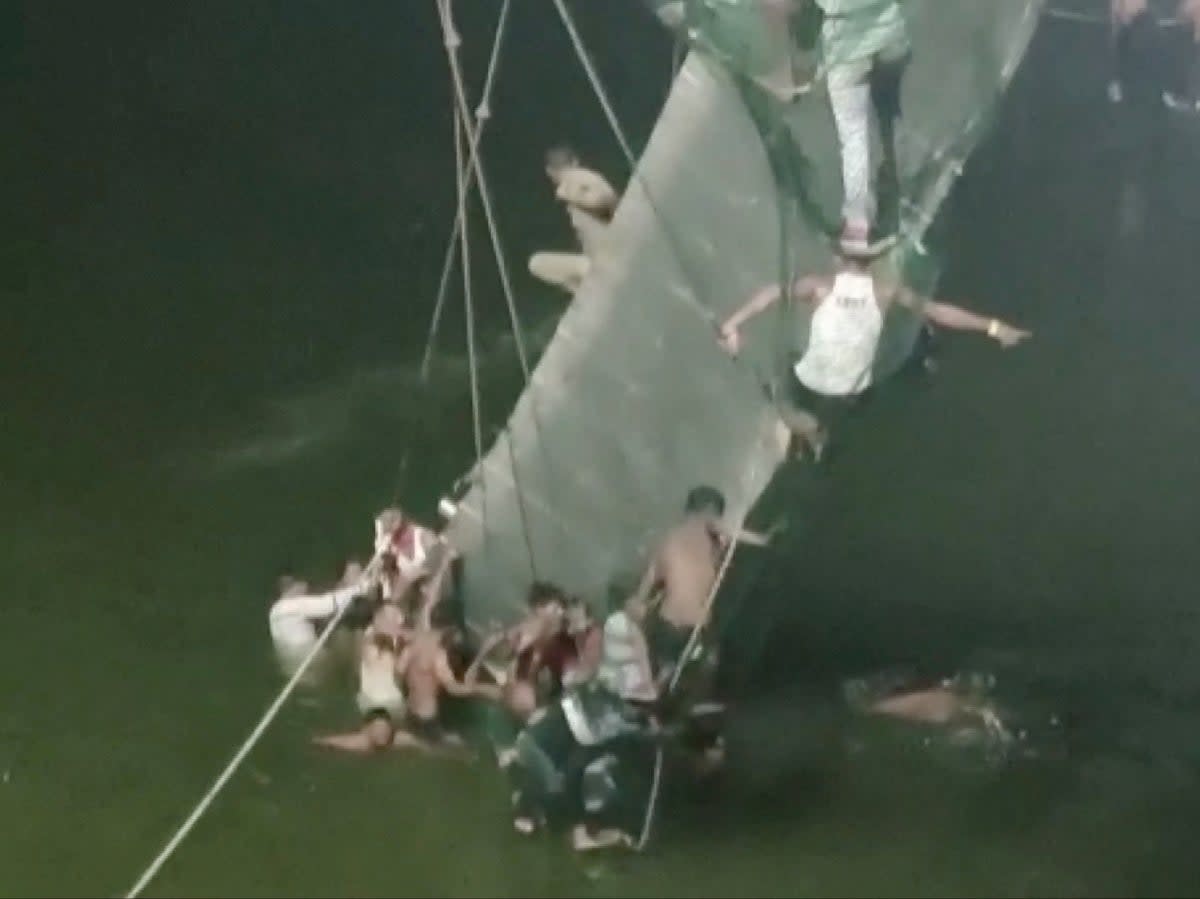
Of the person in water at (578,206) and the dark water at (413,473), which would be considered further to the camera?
the person in water at (578,206)

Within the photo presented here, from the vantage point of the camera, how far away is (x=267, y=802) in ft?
5.93

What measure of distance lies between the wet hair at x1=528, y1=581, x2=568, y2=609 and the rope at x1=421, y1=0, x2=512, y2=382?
24cm

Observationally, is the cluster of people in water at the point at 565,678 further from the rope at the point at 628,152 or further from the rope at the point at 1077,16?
the rope at the point at 1077,16

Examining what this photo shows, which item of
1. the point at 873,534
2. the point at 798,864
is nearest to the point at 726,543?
the point at 873,534

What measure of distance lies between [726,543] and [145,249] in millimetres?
675

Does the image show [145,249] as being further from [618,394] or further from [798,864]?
[798,864]

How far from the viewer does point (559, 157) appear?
1943mm

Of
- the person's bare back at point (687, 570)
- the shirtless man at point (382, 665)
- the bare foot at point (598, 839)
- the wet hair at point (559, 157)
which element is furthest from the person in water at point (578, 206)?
the bare foot at point (598, 839)

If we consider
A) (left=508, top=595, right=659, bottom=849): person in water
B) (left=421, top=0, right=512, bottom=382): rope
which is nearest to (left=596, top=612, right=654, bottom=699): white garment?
(left=508, top=595, right=659, bottom=849): person in water

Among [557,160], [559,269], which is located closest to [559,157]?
[557,160]

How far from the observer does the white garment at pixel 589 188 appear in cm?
193

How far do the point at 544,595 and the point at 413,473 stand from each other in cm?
19

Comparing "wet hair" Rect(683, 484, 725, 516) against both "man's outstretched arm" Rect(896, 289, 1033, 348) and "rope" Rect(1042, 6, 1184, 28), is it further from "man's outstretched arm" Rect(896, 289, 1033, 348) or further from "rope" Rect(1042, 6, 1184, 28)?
"rope" Rect(1042, 6, 1184, 28)

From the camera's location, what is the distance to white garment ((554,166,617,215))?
1931 millimetres
